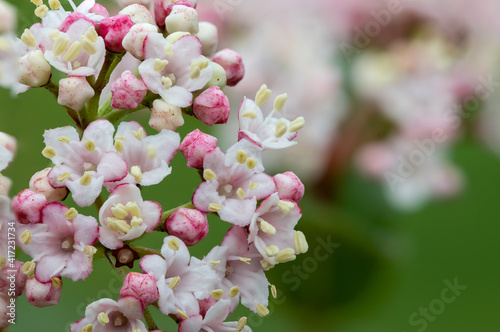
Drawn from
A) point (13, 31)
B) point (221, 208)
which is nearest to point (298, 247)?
point (221, 208)

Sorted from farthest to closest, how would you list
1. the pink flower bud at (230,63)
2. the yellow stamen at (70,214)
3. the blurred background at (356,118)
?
the blurred background at (356,118) < the pink flower bud at (230,63) < the yellow stamen at (70,214)

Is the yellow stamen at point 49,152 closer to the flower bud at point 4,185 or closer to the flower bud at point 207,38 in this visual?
the flower bud at point 4,185

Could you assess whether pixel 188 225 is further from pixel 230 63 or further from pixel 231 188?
pixel 230 63

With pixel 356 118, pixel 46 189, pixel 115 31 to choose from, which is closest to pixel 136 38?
pixel 115 31

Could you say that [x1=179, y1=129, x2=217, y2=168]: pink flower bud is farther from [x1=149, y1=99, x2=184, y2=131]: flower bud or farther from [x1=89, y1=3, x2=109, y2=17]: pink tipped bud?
[x1=89, y1=3, x2=109, y2=17]: pink tipped bud

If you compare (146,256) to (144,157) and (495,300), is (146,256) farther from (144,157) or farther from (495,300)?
(495,300)

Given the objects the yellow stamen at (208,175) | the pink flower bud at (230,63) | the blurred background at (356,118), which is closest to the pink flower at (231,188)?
the yellow stamen at (208,175)
